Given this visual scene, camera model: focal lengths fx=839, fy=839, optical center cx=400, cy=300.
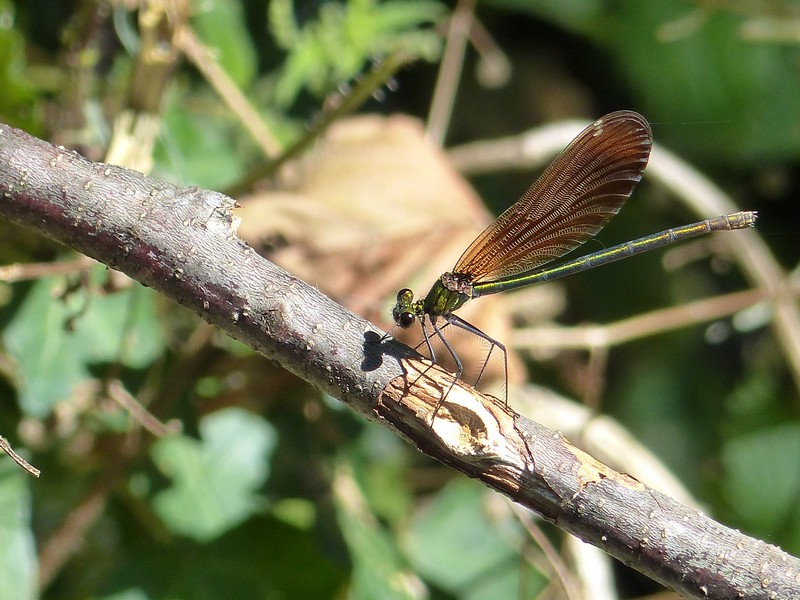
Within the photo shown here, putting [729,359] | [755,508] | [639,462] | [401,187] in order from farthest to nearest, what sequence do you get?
[729,359] < [755,508] < [639,462] < [401,187]

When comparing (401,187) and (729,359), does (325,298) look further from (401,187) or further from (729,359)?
(729,359)

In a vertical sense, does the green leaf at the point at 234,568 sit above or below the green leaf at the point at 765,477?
below

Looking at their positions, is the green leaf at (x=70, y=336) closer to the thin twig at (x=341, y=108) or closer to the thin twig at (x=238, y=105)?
the thin twig at (x=341, y=108)

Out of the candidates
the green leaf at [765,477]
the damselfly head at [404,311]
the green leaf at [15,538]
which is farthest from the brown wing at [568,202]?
the green leaf at [765,477]

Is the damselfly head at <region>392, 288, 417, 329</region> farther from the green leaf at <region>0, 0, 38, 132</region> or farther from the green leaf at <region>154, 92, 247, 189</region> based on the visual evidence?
the green leaf at <region>0, 0, 38, 132</region>

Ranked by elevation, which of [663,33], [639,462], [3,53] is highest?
[663,33]

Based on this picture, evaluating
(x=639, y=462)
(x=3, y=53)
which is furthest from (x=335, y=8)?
(x=639, y=462)

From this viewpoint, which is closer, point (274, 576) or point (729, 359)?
point (274, 576)

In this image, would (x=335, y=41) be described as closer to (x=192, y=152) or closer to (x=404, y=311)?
(x=192, y=152)
